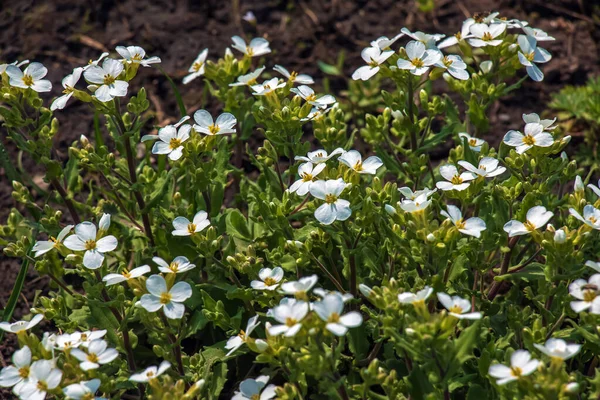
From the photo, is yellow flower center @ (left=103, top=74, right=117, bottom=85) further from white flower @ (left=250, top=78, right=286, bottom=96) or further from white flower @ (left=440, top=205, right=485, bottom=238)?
white flower @ (left=440, top=205, right=485, bottom=238)

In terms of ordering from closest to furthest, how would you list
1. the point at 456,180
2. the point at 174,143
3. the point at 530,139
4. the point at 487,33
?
the point at 456,180
the point at 530,139
the point at 174,143
the point at 487,33

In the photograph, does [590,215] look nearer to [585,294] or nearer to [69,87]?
[585,294]

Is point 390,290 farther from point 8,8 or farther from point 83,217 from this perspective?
point 8,8

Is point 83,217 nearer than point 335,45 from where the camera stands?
Yes

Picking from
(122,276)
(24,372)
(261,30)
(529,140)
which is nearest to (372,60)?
(529,140)

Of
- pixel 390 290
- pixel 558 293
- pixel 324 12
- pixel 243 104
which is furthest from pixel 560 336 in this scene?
pixel 324 12

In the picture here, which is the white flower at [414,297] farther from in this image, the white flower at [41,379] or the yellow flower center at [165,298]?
the white flower at [41,379]
